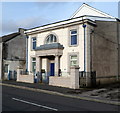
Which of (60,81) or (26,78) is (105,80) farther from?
(26,78)

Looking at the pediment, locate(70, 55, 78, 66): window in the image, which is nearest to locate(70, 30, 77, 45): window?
locate(70, 55, 78, 66): window

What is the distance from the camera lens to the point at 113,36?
21.9m

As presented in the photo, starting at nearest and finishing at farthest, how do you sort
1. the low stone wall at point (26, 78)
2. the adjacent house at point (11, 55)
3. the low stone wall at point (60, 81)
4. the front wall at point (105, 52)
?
the low stone wall at point (60, 81)
the front wall at point (105, 52)
the low stone wall at point (26, 78)
the adjacent house at point (11, 55)

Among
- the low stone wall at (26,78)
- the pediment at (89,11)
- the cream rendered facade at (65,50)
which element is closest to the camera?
the cream rendered facade at (65,50)

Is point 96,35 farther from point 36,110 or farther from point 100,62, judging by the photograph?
point 36,110

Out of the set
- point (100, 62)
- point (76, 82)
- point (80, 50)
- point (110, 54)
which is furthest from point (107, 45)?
point (76, 82)

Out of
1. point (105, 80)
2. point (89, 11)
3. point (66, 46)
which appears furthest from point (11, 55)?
point (105, 80)

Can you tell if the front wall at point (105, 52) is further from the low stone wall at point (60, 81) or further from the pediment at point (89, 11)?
the low stone wall at point (60, 81)

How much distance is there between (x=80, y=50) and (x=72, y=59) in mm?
1434

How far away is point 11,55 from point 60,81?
13.9m

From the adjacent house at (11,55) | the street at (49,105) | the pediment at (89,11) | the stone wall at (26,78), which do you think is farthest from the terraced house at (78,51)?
the street at (49,105)

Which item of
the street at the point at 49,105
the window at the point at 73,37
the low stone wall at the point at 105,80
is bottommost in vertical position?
the street at the point at 49,105

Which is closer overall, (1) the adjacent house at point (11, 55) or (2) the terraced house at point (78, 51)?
(2) the terraced house at point (78, 51)

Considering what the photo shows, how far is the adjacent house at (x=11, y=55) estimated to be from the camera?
87.1ft
